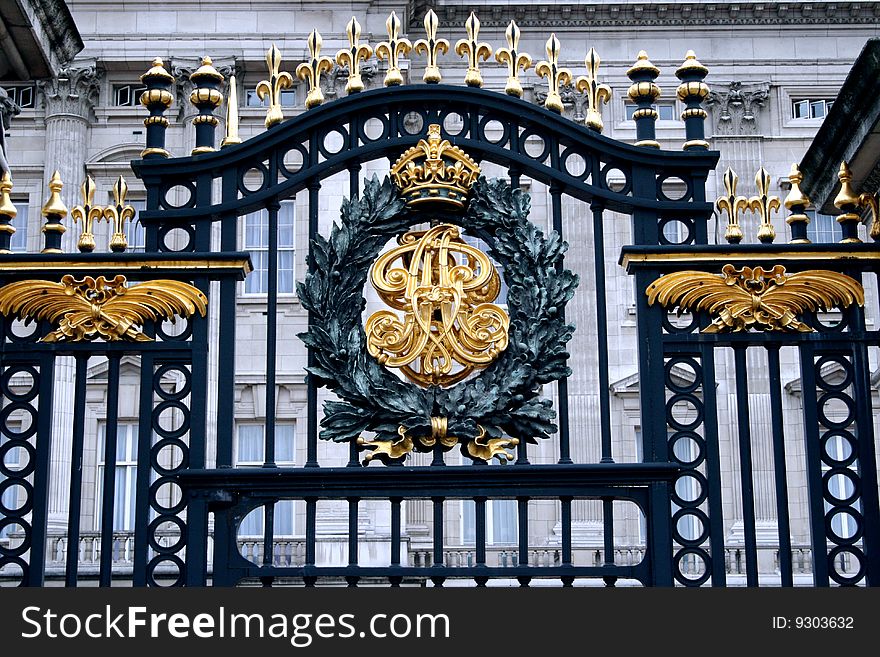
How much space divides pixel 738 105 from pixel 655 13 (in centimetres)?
208

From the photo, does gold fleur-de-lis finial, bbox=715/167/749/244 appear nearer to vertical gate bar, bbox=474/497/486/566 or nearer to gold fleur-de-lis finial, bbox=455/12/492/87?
gold fleur-de-lis finial, bbox=455/12/492/87

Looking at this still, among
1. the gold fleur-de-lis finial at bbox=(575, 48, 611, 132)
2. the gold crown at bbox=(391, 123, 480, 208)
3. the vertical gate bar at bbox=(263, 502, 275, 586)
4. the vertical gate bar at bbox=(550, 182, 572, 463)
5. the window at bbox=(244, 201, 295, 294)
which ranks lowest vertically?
the vertical gate bar at bbox=(263, 502, 275, 586)

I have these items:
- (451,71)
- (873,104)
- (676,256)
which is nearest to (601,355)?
(676,256)

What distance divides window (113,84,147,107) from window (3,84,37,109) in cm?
128

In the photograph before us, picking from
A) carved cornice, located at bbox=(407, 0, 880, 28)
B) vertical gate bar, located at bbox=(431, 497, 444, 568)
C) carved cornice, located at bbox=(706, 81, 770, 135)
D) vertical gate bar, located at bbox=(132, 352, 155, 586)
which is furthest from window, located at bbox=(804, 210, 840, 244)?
vertical gate bar, located at bbox=(132, 352, 155, 586)

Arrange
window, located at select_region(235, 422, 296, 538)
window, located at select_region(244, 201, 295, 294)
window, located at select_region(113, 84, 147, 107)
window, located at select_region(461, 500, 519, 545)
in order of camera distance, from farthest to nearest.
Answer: window, located at select_region(113, 84, 147, 107)
window, located at select_region(244, 201, 295, 294)
window, located at select_region(235, 422, 296, 538)
window, located at select_region(461, 500, 519, 545)

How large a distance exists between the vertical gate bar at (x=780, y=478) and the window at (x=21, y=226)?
1789 centimetres

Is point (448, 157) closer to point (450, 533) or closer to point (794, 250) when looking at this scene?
point (794, 250)

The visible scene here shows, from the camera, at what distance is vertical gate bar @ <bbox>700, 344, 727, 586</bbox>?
10.3 m

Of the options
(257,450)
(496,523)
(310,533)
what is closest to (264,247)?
(257,450)

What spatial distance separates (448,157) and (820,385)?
2.71 meters

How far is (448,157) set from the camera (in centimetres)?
1105

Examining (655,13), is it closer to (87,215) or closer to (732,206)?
(732,206)

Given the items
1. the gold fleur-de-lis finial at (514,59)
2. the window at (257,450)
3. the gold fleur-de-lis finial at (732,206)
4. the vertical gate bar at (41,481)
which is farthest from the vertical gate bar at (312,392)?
the window at (257,450)
